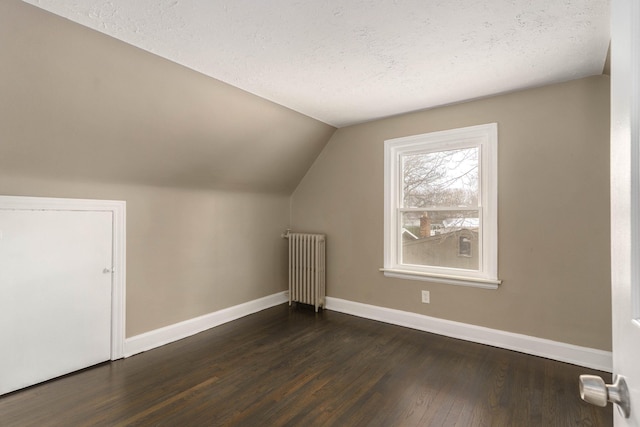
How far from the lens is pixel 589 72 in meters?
2.53

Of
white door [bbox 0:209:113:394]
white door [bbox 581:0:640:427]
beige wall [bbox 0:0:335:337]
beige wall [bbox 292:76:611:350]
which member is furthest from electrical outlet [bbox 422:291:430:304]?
white door [bbox 0:209:113:394]

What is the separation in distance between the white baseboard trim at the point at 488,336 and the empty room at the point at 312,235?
17 mm

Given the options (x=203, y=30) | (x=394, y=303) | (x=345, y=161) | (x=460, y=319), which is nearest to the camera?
(x=203, y=30)

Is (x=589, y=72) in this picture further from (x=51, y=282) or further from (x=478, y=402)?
(x=51, y=282)

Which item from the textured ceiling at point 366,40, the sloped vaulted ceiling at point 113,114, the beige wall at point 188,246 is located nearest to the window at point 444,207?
the textured ceiling at point 366,40

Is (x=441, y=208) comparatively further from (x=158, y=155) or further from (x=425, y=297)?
(x=158, y=155)

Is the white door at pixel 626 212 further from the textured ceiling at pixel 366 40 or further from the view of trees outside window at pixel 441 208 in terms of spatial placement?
the view of trees outside window at pixel 441 208

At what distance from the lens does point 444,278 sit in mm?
3279

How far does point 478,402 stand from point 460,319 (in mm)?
1133

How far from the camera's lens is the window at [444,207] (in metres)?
3.09

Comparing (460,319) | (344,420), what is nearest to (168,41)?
(344,420)

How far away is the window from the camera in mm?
3088

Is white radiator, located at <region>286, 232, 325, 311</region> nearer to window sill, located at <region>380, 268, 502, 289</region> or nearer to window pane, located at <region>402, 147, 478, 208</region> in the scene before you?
window sill, located at <region>380, 268, 502, 289</region>

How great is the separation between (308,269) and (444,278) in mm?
1626
